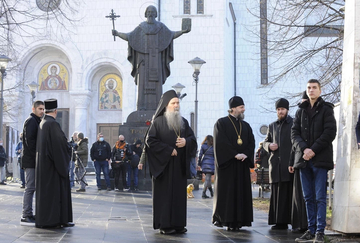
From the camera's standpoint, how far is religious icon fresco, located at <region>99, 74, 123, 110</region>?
43.3 metres

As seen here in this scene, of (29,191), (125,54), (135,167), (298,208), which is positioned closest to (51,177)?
(29,191)

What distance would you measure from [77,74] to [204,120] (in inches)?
345

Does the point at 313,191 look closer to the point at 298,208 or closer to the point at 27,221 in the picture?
the point at 298,208

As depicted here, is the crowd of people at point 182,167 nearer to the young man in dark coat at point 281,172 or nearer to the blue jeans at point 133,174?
the young man in dark coat at point 281,172

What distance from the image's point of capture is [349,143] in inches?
337

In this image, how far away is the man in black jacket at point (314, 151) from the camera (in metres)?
8.23

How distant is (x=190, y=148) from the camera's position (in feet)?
31.7

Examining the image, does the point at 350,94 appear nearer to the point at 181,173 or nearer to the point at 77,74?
the point at 181,173

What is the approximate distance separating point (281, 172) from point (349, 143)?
5.82 feet

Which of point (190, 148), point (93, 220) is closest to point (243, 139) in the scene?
point (190, 148)

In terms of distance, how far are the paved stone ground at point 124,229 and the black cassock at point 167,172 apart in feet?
0.99

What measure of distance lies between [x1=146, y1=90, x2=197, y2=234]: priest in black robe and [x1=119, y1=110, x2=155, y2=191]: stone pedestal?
35.7ft

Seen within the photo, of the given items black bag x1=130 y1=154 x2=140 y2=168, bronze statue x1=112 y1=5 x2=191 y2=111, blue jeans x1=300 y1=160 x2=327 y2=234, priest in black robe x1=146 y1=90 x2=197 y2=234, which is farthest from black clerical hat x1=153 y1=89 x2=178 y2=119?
bronze statue x1=112 y1=5 x2=191 y2=111

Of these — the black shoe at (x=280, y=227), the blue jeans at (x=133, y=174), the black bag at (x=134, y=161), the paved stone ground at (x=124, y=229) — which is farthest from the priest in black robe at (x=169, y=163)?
the blue jeans at (x=133, y=174)
